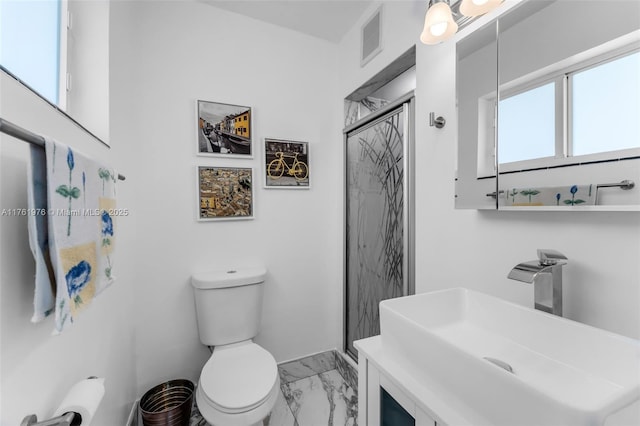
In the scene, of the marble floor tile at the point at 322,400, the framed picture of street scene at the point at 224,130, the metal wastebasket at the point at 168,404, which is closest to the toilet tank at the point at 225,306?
the metal wastebasket at the point at 168,404

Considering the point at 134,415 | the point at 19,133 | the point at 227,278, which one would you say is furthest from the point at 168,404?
the point at 19,133

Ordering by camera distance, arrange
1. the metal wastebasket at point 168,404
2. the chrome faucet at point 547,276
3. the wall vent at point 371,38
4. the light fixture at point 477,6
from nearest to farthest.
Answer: the chrome faucet at point 547,276, the light fixture at point 477,6, the metal wastebasket at point 168,404, the wall vent at point 371,38

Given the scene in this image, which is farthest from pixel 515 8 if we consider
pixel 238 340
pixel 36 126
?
pixel 238 340

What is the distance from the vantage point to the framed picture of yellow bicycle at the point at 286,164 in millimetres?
1940

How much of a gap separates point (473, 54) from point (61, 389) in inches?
67.9

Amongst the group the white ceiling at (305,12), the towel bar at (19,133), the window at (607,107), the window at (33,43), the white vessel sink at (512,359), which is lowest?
the white vessel sink at (512,359)

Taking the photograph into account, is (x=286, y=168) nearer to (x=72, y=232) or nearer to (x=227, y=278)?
(x=227, y=278)

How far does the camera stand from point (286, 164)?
199 centimetres

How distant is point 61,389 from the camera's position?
74cm

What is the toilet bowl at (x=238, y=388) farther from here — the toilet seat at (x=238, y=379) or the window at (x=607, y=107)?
the window at (x=607, y=107)

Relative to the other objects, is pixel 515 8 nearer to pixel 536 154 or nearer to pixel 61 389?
pixel 536 154

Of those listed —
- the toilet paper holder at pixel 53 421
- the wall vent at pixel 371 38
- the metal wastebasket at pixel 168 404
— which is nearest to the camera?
the toilet paper holder at pixel 53 421

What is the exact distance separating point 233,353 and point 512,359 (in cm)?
136

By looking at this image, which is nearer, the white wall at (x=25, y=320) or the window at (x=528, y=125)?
the white wall at (x=25, y=320)
